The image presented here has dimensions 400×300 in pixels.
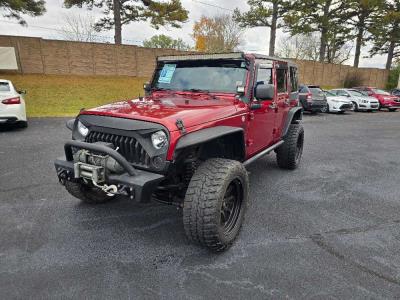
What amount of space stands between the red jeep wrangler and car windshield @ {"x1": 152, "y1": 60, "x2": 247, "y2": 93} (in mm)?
12

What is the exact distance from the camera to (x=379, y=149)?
7.73 metres

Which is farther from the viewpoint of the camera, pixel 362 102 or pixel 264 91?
pixel 362 102

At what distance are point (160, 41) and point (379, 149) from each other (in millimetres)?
58068

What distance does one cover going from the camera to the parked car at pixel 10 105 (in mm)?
7789

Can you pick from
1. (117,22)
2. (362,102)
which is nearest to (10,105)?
(117,22)

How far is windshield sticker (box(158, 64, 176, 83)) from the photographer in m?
4.01

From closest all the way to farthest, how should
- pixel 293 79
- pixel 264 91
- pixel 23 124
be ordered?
pixel 264 91 → pixel 293 79 → pixel 23 124

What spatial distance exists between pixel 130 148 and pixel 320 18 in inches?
1161

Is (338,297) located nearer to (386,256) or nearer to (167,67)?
(386,256)

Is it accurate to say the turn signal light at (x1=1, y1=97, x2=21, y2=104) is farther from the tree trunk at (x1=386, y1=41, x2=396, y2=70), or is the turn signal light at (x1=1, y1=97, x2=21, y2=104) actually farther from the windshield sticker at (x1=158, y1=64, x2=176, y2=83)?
the tree trunk at (x1=386, y1=41, x2=396, y2=70)

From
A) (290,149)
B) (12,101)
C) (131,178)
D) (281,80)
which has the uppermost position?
(281,80)

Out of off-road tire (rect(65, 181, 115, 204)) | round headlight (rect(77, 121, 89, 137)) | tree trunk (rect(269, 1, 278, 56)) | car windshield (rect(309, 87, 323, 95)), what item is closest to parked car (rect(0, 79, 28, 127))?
off-road tire (rect(65, 181, 115, 204))

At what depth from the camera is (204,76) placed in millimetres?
3777

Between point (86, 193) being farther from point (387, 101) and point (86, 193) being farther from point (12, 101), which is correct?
point (387, 101)
